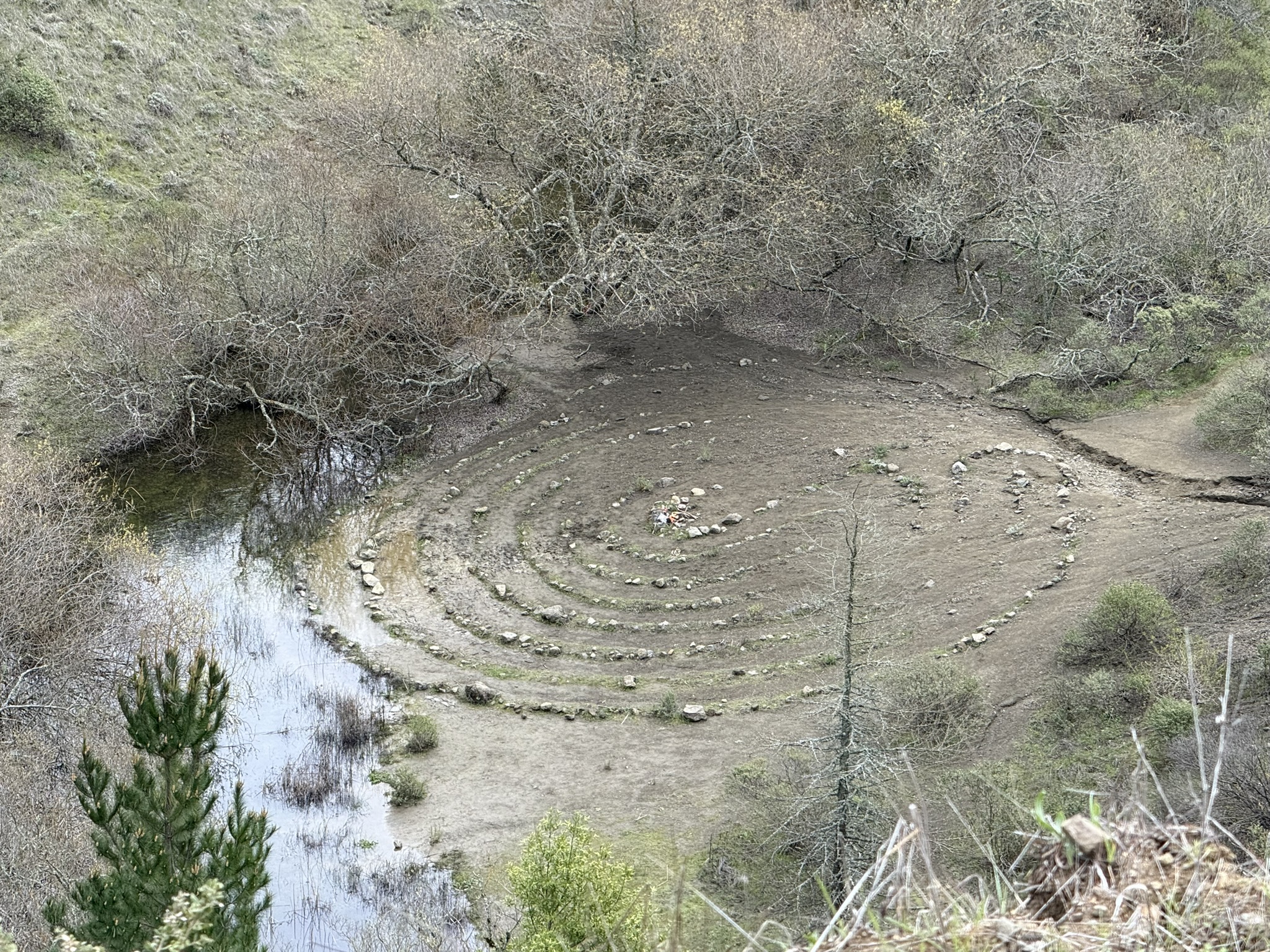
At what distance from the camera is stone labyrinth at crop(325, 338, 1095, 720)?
67.6 feet

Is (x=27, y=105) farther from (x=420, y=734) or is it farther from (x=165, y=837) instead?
(x=165, y=837)

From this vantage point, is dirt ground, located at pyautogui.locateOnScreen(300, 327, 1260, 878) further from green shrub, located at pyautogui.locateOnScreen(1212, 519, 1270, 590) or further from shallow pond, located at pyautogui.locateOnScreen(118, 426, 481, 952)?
green shrub, located at pyautogui.locateOnScreen(1212, 519, 1270, 590)

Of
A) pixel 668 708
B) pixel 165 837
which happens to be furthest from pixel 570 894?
pixel 668 708

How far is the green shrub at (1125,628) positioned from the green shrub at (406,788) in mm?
10128

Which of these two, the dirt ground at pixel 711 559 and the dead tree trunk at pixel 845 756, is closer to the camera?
the dead tree trunk at pixel 845 756

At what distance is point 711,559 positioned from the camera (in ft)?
76.9

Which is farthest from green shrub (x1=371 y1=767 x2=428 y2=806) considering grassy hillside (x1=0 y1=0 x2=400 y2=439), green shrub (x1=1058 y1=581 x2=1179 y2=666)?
grassy hillside (x1=0 y1=0 x2=400 y2=439)

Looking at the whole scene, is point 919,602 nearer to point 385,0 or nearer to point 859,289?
point 859,289

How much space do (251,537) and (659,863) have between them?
13.4m

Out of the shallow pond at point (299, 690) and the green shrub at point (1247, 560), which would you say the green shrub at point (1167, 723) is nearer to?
the green shrub at point (1247, 560)

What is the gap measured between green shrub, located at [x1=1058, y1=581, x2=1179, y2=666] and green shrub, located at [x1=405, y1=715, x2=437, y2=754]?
10.1m

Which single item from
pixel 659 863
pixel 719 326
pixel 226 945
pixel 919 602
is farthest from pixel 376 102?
pixel 226 945

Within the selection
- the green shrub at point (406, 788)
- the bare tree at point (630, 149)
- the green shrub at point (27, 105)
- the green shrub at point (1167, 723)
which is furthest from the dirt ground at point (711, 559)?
the green shrub at point (27, 105)

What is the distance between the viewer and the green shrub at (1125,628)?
59.4 ft
